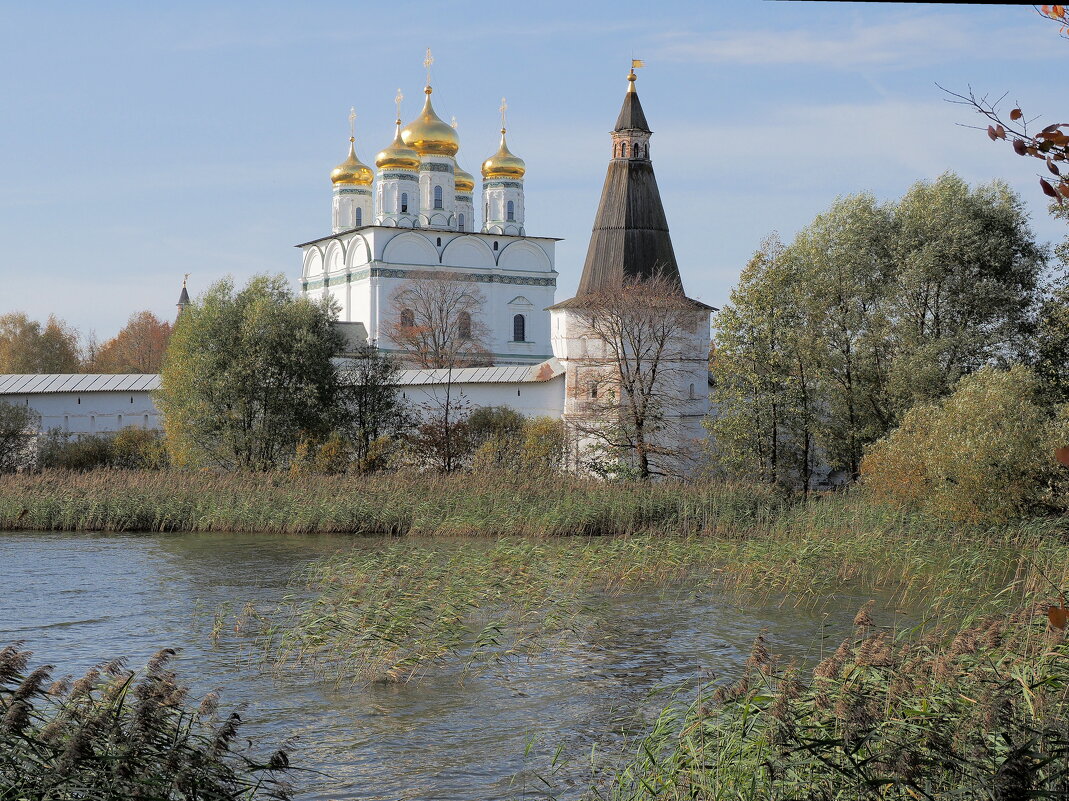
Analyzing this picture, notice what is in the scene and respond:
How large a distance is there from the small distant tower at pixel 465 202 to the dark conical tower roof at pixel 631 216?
78.1 feet

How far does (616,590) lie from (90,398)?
15.7 metres

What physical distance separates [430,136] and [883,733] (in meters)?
41.0

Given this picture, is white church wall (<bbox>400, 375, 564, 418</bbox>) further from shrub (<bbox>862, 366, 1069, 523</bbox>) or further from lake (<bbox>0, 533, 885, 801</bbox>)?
lake (<bbox>0, 533, 885, 801</bbox>)

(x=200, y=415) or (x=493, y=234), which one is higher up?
(x=493, y=234)

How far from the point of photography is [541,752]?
6039mm

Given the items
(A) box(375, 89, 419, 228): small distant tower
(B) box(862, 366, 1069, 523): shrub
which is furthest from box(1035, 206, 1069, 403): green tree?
(A) box(375, 89, 419, 228): small distant tower

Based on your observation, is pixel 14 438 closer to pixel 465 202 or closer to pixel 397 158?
pixel 397 158

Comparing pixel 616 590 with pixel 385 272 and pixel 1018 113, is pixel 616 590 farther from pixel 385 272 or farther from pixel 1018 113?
pixel 385 272

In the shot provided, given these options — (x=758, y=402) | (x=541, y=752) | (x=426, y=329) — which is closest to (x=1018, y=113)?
(x=541, y=752)

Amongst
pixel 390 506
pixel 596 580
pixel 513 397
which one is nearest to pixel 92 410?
pixel 513 397

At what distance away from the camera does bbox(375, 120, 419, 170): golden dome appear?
42469 mm

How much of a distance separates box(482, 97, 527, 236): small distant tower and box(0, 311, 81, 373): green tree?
52.3 ft

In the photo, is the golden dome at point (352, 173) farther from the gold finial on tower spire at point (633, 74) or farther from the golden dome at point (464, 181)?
the gold finial on tower spire at point (633, 74)

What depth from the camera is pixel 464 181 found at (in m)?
47.1
